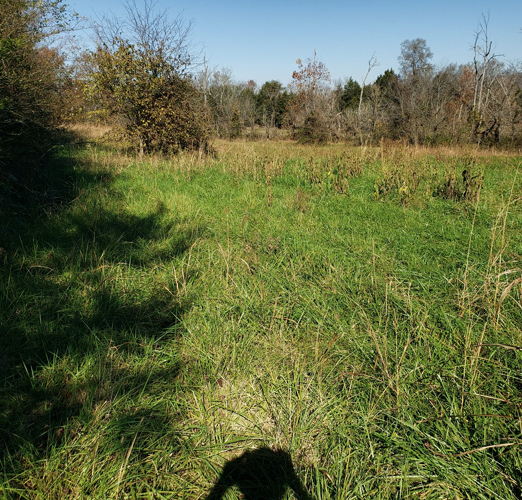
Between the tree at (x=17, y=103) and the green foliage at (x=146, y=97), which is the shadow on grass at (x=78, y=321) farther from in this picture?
the green foliage at (x=146, y=97)

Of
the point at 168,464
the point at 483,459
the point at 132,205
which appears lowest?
the point at 168,464

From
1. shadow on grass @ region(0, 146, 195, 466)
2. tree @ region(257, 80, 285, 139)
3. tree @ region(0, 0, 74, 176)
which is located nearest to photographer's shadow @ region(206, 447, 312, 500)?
shadow on grass @ region(0, 146, 195, 466)

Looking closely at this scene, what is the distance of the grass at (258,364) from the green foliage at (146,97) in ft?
18.8

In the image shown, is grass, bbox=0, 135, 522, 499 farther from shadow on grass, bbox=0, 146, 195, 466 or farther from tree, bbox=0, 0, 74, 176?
tree, bbox=0, 0, 74, 176

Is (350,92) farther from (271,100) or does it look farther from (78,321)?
(78,321)

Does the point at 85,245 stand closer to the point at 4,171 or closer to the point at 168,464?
the point at 4,171

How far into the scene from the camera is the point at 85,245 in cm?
345

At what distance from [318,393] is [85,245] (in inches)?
112

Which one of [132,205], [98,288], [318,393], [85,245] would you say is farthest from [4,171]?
[318,393]

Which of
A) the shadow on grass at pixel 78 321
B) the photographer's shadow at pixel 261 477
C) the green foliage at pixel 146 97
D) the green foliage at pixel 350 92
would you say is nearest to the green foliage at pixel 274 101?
the green foliage at pixel 350 92

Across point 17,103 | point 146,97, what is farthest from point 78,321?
point 146,97

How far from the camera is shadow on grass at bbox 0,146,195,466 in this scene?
1.65 meters

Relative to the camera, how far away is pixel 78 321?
2.32 meters

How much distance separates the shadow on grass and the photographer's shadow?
444 mm
